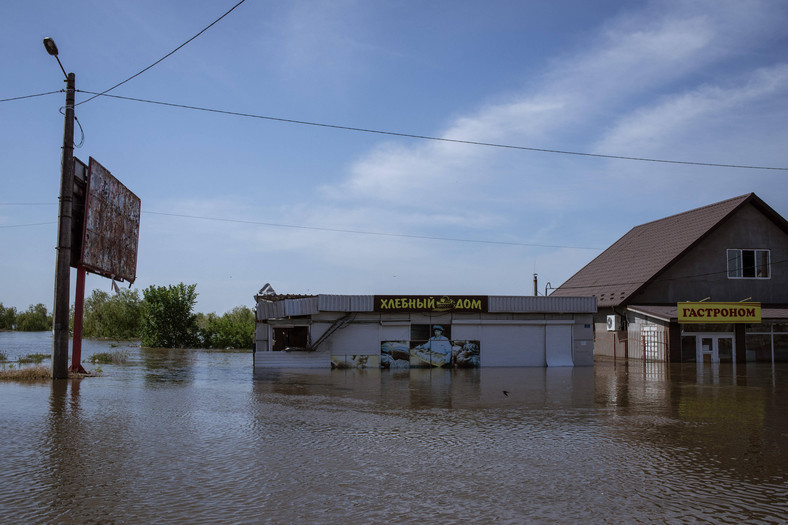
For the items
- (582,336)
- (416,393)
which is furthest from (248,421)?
(582,336)

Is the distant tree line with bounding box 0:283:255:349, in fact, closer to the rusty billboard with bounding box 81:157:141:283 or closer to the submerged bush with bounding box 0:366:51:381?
the rusty billboard with bounding box 81:157:141:283

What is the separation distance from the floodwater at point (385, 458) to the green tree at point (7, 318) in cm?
10001

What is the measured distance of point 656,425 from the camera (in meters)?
12.4

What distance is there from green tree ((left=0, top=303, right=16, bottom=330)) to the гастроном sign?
94248 millimetres

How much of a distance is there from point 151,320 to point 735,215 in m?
48.6

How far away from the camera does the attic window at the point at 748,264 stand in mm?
40281

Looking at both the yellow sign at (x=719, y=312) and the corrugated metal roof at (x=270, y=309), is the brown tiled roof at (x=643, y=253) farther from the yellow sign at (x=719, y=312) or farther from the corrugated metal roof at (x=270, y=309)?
the corrugated metal roof at (x=270, y=309)

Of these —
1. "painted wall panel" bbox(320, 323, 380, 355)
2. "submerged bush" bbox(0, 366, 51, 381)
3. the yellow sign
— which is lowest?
"submerged bush" bbox(0, 366, 51, 381)

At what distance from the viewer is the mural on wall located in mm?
31625

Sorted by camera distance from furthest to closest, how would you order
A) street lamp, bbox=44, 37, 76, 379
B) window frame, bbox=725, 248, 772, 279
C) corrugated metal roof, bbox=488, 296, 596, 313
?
1. window frame, bbox=725, 248, 772, 279
2. corrugated metal roof, bbox=488, 296, 596, 313
3. street lamp, bbox=44, 37, 76, 379

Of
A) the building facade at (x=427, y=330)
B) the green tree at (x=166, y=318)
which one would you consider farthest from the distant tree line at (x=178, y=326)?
the building facade at (x=427, y=330)

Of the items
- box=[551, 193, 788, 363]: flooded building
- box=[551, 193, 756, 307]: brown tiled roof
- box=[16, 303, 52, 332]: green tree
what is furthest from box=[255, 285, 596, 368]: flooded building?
box=[16, 303, 52, 332]: green tree

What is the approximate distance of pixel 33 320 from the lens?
102 meters

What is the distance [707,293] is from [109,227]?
34383 mm
